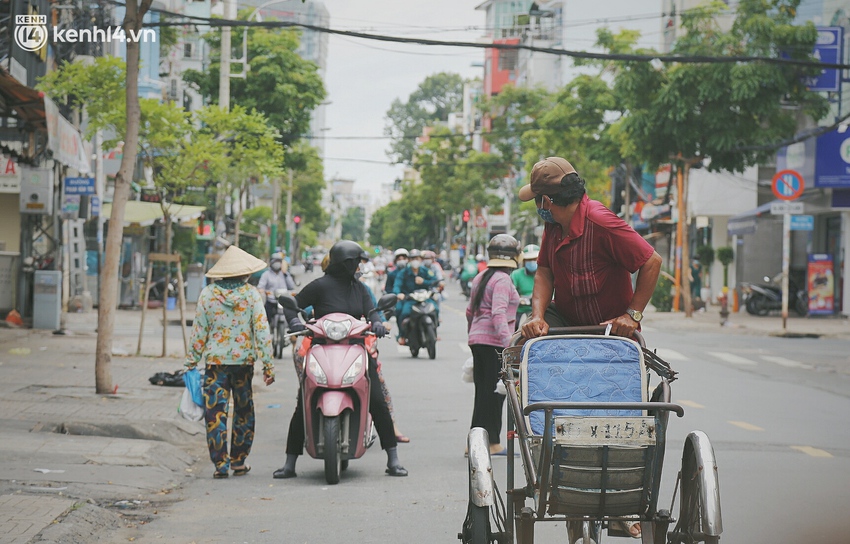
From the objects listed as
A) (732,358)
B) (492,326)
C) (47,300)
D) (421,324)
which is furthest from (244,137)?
(492,326)

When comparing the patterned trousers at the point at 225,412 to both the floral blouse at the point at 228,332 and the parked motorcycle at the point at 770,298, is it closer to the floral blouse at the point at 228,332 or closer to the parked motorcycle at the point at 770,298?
the floral blouse at the point at 228,332

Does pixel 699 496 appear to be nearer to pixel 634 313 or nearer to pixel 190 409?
pixel 634 313

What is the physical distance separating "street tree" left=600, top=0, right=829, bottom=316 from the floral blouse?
2256 cm

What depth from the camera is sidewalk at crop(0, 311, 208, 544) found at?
255 inches

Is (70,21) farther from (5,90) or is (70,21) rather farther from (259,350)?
(259,350)

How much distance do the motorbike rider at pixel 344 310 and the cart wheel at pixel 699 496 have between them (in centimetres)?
409

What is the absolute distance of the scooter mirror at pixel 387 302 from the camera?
27.9 ft

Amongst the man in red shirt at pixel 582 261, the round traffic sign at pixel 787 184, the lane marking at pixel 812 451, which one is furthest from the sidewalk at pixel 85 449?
the round traffic sign at pixel 787 184

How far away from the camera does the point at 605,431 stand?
13.5 ft

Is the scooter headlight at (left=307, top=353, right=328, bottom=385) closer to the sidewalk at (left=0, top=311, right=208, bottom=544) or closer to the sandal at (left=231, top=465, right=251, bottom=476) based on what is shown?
the sandal at (left=231, top=465, right=251, bottom=476)

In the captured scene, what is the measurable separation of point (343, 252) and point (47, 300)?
606 inches

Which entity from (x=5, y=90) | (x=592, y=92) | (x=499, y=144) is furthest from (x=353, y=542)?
(x=499, y=144)

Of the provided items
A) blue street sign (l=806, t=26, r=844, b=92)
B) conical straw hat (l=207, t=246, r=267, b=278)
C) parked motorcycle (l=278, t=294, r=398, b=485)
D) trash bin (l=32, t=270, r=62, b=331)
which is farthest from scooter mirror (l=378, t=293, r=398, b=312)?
blue street sign (l=806, t=26, r=844, b=92)

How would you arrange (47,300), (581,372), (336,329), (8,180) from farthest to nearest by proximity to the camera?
(8,180)
(47,300)
(336,329)
(581,372)
